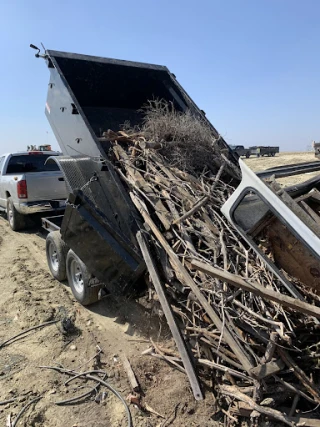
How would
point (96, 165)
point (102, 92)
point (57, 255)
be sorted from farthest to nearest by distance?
point (102, 92) < point (57, 255) < point (96, 165)

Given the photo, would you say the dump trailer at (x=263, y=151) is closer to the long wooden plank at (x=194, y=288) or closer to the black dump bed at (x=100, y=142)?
the black dump bed at (x=100, y=142)

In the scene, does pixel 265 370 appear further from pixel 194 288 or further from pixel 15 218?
pixel 15 218

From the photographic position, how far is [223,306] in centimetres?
286

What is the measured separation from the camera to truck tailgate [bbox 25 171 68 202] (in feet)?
26.3

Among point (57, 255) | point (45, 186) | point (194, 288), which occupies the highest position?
point (45, 186)

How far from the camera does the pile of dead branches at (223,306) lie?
254cm

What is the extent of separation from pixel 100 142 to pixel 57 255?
1.93 meters

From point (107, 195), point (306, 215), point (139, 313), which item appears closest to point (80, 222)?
point (107, 195)

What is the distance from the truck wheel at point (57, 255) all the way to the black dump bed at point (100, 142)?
1.01 meters

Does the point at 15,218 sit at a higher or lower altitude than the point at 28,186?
lower

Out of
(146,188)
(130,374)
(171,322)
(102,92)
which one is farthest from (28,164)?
(171,322)

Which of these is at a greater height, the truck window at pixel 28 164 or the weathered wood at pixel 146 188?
the truck window at pixel 28 164

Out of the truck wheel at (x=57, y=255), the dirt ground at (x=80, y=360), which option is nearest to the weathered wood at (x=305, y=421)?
the dirt ground at (x=80, y=360)

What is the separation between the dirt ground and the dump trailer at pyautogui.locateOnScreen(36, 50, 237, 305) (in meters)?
0.37
